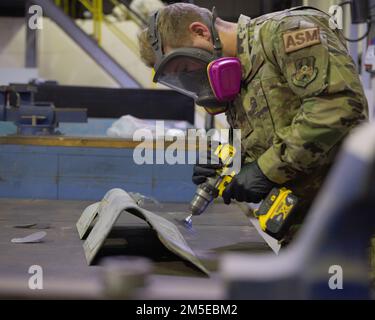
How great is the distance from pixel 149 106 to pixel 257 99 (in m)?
3.32

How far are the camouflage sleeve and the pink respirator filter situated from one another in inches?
4.8

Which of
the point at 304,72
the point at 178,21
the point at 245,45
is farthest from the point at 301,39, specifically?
the point at 178,21

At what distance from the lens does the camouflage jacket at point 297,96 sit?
1.31 metres

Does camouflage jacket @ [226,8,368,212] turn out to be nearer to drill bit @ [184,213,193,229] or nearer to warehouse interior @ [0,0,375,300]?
warehouse interior @ [0,0,375,300]

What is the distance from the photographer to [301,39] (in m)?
1.34

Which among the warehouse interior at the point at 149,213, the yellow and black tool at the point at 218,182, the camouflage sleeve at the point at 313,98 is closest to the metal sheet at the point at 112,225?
the warehouse interior at the point at 149,213

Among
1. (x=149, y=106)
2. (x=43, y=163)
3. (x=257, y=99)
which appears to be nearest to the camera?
(x=257, y=99)

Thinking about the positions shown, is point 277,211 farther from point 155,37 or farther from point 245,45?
point 155,37

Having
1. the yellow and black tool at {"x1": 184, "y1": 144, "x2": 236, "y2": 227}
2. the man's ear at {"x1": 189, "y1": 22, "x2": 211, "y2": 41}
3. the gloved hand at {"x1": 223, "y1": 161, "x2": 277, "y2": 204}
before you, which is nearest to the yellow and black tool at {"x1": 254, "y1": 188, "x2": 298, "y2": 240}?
the gloved hand at {"x1": 223, "y1": 161, "x2": 277, "y2": 204}

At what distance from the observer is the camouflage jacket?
4.29ft

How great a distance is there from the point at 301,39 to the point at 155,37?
1.29 ft
